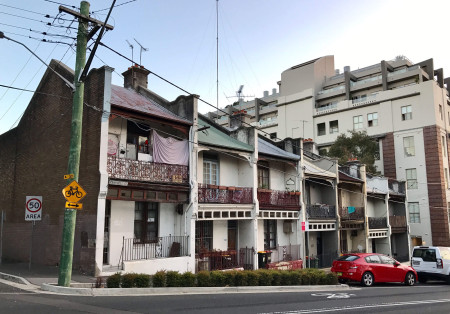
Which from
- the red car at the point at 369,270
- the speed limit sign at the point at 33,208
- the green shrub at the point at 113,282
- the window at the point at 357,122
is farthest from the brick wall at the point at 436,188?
the speed limit sign at the point at 33,208

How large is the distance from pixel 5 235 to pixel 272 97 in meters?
54.7

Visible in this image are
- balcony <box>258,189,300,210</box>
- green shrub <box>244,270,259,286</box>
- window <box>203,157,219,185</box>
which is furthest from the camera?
balcony <box>258,189,300,210</box>

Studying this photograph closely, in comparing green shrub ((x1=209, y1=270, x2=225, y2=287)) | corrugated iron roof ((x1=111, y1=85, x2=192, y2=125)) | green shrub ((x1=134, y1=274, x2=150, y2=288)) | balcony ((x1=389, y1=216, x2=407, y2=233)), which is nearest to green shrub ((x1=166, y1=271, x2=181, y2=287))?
green shrub ((x1=134, y1=274, x2=150, y2=288))

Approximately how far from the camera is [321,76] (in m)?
59.0

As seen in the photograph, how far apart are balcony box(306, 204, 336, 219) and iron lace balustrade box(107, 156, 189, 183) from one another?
10.3 m

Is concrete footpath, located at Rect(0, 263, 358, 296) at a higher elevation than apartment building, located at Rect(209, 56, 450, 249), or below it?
below

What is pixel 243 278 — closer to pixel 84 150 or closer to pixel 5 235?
pixel 84 150

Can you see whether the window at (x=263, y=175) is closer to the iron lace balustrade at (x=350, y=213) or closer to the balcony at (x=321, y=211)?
the balcony at (x=321, y=211)

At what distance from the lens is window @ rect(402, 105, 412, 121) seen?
4503cm

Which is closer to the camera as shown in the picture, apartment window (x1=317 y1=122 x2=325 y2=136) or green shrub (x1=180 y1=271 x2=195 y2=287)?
green shrub (x1=180 y1=271 x2=195 y2=287)

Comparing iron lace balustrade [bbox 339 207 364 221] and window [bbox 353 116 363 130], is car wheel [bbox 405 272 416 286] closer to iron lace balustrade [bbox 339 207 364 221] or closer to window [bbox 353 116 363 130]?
iron lace balustrade [bbox 339 207 364 221]

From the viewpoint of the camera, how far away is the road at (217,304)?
31.3ft

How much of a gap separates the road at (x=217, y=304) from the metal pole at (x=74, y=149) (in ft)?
3.53

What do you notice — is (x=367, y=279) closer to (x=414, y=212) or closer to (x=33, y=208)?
(x=33, y=208)
